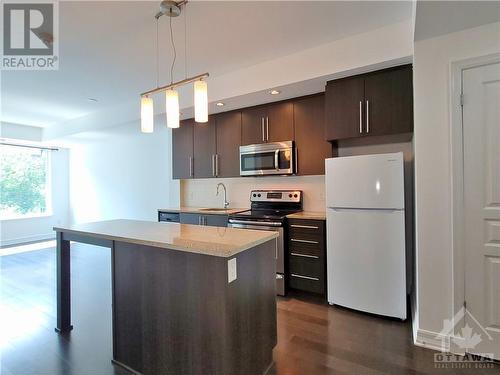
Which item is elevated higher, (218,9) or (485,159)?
(218,9)

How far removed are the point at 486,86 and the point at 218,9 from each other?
2.02 m

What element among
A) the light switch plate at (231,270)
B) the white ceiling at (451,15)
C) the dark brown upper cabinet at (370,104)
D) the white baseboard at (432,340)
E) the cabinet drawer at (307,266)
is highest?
the white ceiling at (451,15)

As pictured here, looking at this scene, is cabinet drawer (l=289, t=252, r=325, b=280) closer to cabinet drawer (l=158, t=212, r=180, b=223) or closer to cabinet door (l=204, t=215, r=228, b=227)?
cabinet door (l=204, t=215, r=228, b=227)

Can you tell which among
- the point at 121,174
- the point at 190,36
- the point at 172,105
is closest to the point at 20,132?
the point at 121,174

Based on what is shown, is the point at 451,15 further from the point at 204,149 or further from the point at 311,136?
the point at 204,149

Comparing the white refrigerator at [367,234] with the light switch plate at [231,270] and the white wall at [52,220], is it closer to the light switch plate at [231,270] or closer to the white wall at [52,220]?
the light switch plate at [231,270]

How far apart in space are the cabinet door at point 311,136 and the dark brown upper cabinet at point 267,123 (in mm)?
108

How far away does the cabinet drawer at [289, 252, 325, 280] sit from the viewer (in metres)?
2.93

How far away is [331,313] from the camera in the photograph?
8.87 ft

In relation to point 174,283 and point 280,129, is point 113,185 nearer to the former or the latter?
point 280,129

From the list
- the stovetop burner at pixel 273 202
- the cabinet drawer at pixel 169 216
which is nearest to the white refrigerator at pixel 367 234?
the stovetop burner at pixel 273 202

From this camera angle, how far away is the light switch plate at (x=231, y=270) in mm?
1477

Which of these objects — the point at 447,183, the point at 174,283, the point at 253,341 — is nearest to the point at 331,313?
the point at 253,341

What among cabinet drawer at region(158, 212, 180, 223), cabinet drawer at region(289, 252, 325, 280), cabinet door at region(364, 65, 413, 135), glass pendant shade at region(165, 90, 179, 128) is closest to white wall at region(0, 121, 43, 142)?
cabinet drawer at region(158, 212, 180, 223)
